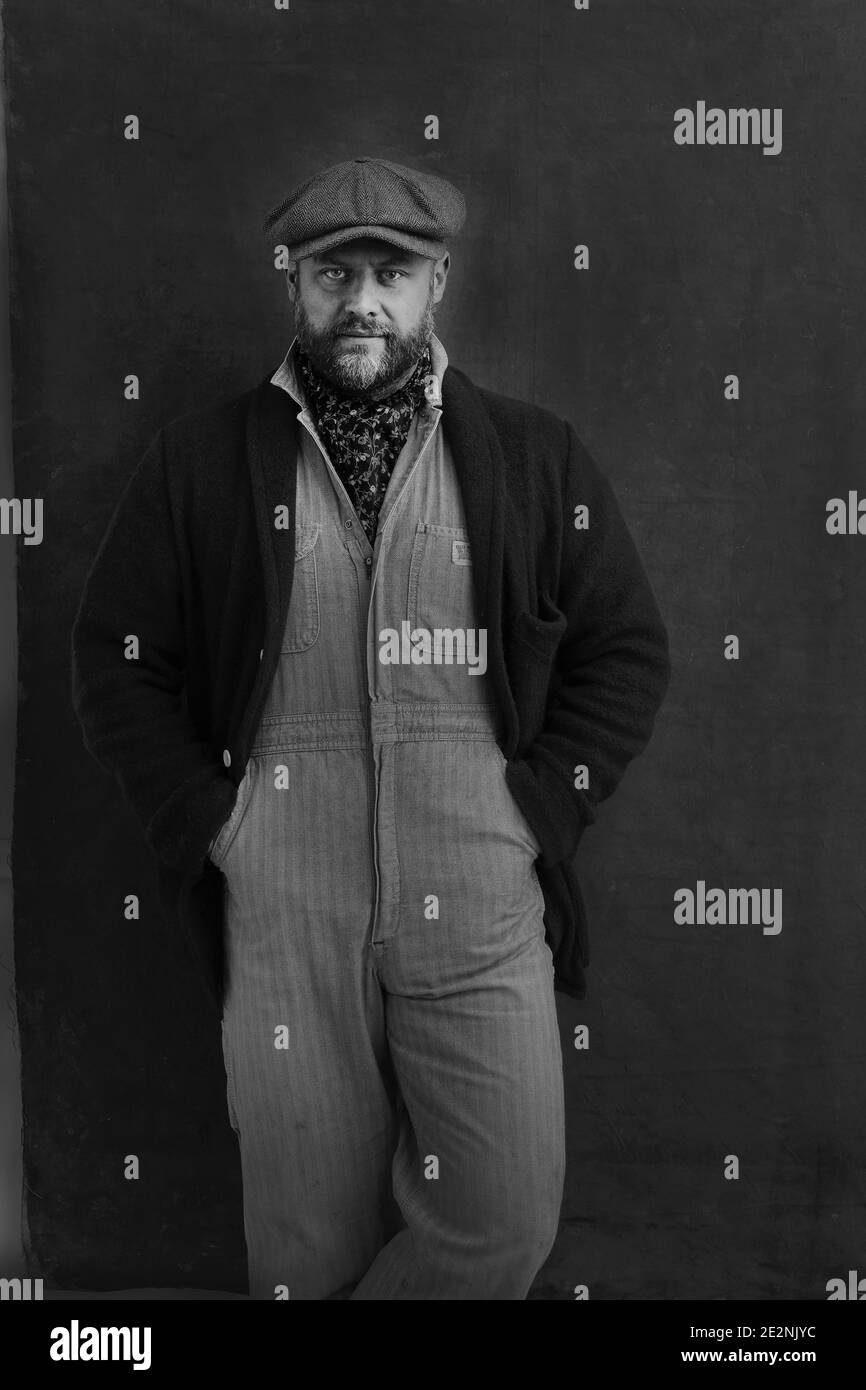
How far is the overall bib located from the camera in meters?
2.00

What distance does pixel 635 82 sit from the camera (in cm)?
241

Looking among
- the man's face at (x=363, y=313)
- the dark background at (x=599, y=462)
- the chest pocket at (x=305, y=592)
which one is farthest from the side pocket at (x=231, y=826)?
the man's face at (x=363, y=313)

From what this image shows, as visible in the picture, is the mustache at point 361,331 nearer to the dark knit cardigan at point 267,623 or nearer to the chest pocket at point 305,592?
the dark knit cardigan at point 267,623

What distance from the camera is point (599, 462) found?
2480mm

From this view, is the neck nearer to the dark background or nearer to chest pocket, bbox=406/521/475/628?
chest pocket, bbox=406/521/475/628

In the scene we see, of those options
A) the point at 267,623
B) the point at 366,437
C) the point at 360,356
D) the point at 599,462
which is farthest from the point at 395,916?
the point at 599,462

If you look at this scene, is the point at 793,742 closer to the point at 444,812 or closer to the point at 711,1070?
the point at 711,1070

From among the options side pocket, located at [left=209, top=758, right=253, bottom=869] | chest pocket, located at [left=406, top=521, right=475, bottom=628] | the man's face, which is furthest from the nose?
side pocket, located at [left=209, top=758, right=253, bottom=869]

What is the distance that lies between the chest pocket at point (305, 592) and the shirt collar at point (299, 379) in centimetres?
21

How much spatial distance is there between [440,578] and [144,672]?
51 cm

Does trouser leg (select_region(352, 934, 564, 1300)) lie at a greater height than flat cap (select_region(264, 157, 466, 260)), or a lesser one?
lesser

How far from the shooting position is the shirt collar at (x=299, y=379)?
2.05 m

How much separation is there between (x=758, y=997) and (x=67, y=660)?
151 cm

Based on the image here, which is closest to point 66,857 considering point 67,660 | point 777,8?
point 67,660
